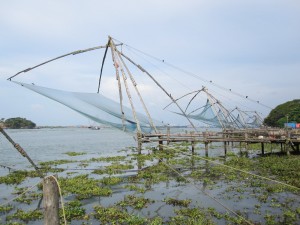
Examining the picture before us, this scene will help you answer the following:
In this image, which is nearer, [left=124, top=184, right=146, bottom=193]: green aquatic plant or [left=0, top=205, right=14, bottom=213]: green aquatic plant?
[left=0, top=205, right=14, bottom=213]: green aquatic plant

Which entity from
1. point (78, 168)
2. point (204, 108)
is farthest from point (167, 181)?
point (204, 108)

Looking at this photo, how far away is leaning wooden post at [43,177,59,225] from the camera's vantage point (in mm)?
5281

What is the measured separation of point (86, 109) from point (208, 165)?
29.7 feet

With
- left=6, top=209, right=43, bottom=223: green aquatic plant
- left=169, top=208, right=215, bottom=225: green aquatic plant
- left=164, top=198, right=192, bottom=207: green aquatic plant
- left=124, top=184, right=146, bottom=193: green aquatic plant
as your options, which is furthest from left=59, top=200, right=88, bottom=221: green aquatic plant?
left=164, top=198, right=192, bottom=207: green aquatic plant

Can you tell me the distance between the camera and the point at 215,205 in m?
11.1

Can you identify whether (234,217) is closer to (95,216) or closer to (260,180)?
(95,216)

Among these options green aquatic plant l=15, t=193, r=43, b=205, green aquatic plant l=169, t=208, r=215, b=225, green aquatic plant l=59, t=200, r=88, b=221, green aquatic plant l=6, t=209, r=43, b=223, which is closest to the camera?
green aquatic plant l=169, t=208, r=215, b=225

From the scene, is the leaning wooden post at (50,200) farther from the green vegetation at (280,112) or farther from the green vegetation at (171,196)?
the green vegetation at (280,112)

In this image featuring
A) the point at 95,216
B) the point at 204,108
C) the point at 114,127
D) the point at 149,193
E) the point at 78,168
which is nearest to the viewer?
the point at 95,216

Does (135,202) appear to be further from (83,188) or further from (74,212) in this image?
(83,188)

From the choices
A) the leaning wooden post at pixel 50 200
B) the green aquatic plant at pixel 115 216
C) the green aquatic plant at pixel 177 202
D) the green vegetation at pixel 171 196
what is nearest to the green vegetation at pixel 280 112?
the green vegetation at pixel 171 196

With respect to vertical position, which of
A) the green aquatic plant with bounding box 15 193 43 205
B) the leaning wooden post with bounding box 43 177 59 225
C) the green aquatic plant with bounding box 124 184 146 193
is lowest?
the green aquatic plant with bounding box 15 193 43 205

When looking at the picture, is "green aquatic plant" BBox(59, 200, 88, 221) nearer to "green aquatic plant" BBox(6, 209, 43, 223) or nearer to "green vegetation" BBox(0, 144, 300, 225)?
"green vegetation" BBox(0, 144, 300, 225)

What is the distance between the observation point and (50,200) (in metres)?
5.32
